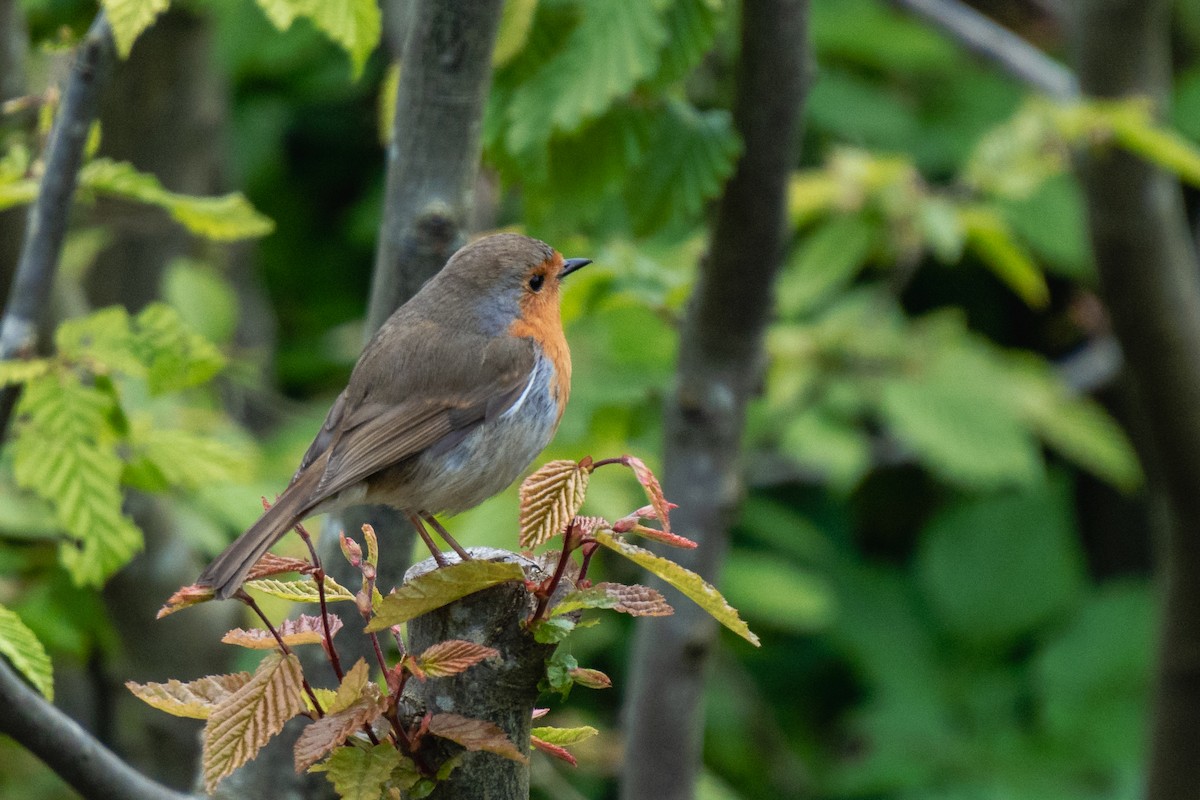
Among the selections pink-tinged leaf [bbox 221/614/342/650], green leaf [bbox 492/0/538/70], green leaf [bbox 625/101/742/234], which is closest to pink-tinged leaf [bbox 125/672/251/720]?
pink-tinged leaf [bbox 221/614/342/650]

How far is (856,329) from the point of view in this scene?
4.97 m

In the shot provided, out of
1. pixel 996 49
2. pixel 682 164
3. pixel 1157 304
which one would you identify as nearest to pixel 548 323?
pixel 682 164

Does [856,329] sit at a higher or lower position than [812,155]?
lower

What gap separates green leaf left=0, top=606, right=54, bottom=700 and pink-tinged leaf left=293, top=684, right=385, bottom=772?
449 millimetres

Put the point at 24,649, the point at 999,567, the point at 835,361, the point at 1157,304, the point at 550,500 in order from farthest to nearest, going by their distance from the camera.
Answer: the point at 999,567 < the point at 835,361 < the point at 1157,304 < the point at 24,649 < the point at 550,500

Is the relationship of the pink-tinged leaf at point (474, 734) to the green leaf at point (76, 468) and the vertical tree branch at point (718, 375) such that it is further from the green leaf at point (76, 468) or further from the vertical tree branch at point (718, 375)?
the vertical tree branch at point (718, 375)

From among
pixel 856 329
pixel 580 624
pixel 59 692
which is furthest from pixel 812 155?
pixel 580 624

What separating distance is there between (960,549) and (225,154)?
12.5 feet

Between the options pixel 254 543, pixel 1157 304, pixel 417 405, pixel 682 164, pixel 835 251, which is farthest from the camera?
pixel 835 251

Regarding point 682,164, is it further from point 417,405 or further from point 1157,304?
point 1157,304

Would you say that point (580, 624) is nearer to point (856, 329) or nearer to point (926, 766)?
point (856, 329)

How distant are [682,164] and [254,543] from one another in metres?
1.23

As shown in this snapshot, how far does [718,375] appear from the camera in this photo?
3.14 meters

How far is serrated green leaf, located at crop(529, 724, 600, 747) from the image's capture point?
1830 mm
